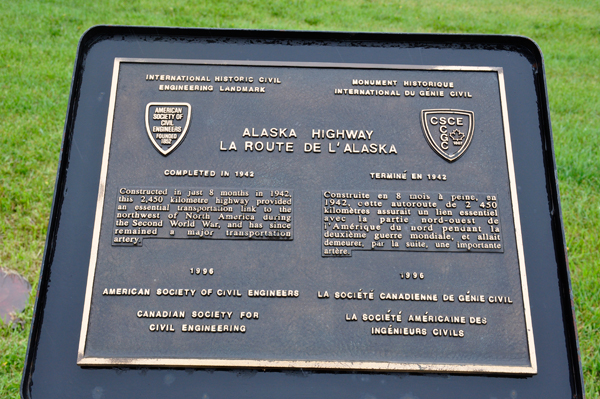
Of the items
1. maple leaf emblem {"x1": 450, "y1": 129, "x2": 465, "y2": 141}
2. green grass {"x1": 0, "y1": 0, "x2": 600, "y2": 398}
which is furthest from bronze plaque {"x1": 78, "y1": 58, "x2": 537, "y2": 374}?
green grass {"x1": 0, "y1": 0, "x2": 600, "y2": 398}

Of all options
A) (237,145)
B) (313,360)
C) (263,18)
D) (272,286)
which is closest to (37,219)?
(237,145)

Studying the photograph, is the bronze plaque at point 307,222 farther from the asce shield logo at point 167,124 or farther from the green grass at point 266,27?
the green grass at point 266,27

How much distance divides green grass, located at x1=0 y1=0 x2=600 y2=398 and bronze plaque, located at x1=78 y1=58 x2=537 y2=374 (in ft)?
4.24

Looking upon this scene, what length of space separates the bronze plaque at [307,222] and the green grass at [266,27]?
1.29m

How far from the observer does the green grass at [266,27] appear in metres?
4.06

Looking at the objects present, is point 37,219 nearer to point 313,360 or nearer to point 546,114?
point 313,360

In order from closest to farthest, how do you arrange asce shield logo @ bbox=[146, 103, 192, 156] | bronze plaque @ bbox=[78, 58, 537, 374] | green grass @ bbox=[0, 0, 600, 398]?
Result: bronze plaque @ bbox=[78, 58, 537, 374] < asce shield logo @ bbox=[146, 103, 192, 156] < green grass @ bbox=[0, 0, 600, 398]

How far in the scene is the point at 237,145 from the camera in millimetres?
3176

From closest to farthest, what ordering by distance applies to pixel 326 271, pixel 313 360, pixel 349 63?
pixel 313 360
pixel 326 271
pixel 349 63

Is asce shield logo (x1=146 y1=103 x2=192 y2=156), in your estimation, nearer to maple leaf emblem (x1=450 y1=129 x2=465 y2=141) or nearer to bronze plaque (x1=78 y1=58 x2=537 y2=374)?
bronze plaque (x1=78 y1=58 x2=537 y2=374)

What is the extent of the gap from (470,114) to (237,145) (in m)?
1.64

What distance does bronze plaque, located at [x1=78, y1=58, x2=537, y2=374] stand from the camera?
278cm

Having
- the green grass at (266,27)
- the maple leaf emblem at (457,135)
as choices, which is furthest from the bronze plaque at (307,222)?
the green grass at (266,27)

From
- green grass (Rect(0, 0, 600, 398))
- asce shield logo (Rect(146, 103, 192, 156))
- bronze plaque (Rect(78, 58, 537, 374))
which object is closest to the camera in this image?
bronze plaque (Rect(78, 58, 537, 374))
